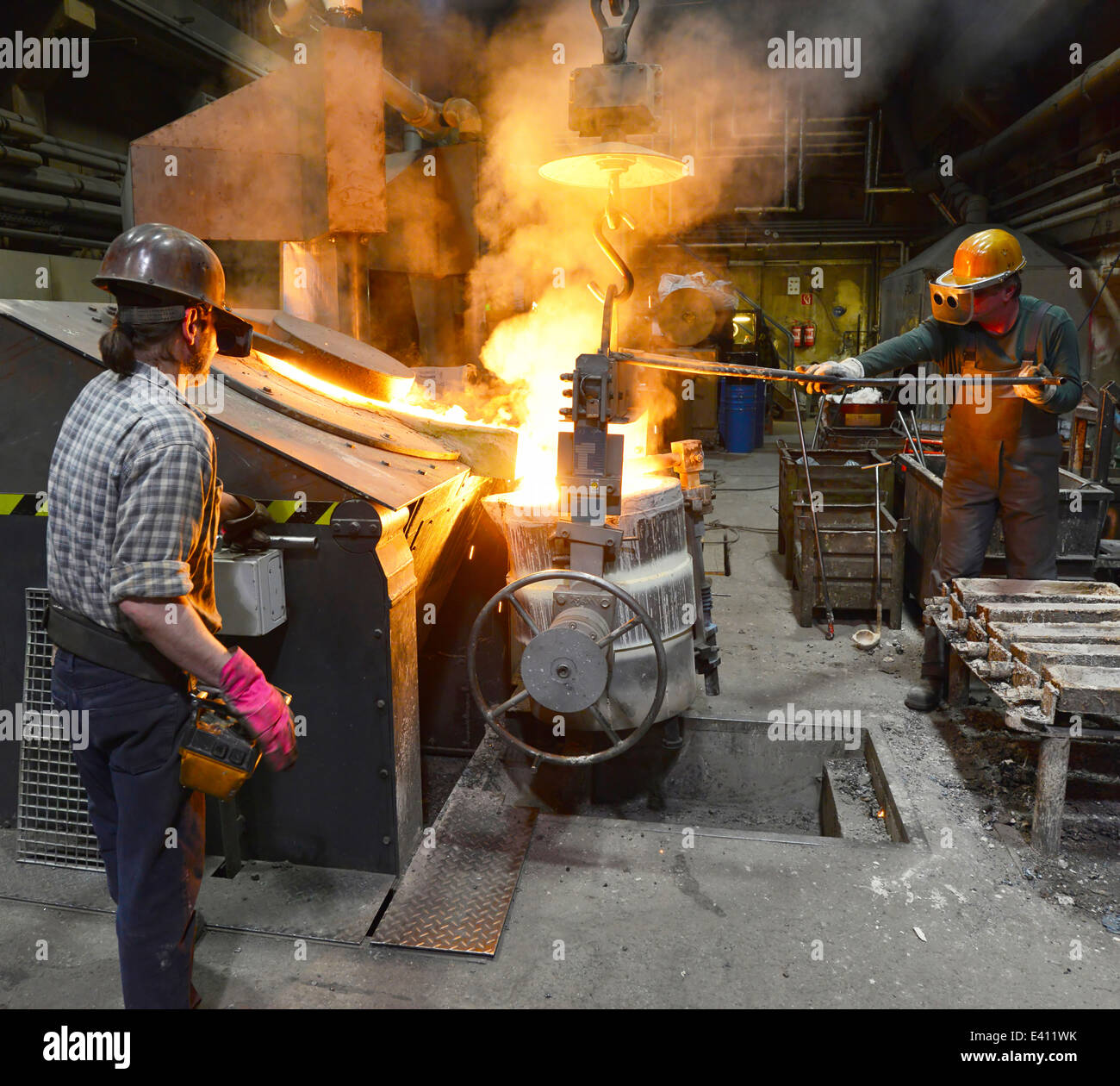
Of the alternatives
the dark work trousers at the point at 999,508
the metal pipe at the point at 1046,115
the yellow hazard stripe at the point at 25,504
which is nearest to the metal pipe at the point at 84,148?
the yellow hazard stripe at the point at 25,504

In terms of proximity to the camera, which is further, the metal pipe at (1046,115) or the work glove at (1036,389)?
the metal pipe at (1046,115)

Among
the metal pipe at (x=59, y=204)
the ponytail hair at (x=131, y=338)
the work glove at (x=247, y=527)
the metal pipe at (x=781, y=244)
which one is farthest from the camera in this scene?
the metal pipe at (x=781, y=244)

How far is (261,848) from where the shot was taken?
2770 mm

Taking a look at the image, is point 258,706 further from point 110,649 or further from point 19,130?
point 19,130

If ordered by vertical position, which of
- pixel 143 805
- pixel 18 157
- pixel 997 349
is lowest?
pixel 143 805

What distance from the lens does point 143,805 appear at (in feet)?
6.13

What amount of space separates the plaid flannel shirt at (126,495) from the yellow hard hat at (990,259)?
3249 millimetres

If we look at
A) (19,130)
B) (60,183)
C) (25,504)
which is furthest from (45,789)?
(60,183)

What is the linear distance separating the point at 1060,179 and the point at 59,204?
1101cm

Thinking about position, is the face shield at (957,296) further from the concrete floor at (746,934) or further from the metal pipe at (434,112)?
the metal pipe at (434,112)

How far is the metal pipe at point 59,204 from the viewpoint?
804 centimetres

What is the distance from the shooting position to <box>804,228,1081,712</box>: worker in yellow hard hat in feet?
11.9
